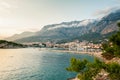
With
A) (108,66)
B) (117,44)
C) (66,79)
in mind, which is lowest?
(66,79)

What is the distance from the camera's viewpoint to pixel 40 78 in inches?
3425

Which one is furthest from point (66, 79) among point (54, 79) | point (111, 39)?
point (111, 39)

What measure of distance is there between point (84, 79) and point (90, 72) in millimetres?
1896

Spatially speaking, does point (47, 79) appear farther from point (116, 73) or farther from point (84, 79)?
point (116, 73)

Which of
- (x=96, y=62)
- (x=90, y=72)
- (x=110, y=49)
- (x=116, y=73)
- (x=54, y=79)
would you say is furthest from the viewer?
(x=54, y=79)

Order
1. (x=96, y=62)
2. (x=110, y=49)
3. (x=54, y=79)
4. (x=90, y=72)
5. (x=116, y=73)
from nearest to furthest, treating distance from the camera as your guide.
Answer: (x=116, y=73) < (x=96, y=62) < (x=90, y=72) < (x=110, y=49) < (x=54, y=79)

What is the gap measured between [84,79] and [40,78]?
4766 cm

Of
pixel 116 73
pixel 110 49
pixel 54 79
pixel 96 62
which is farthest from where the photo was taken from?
pixel 54 79

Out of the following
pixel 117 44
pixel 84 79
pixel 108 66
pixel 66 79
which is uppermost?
pixel 117 44

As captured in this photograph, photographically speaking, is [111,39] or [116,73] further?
[111,39]

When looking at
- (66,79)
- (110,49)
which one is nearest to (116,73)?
(110,49)

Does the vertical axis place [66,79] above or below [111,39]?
below

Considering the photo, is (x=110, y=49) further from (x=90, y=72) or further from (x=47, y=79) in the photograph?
(x=47, y=79)

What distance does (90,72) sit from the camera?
1614 inches
